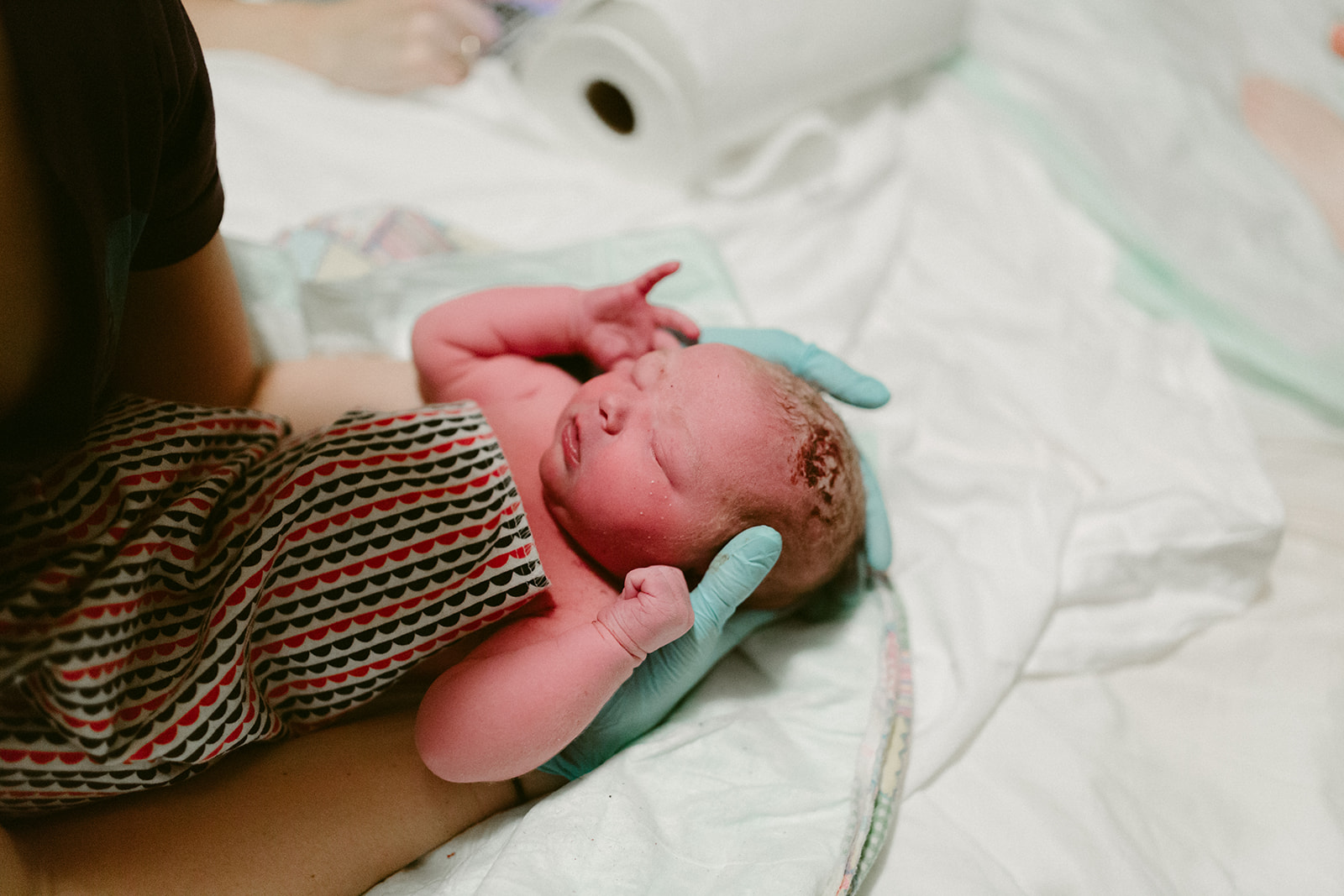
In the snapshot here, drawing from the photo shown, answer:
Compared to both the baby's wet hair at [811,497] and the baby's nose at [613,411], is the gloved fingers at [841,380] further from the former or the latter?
the baby's nose at [613,411]

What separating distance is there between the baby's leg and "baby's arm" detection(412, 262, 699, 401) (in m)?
1.19

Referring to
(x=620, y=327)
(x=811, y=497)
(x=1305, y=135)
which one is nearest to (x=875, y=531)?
(x=811, y=497)

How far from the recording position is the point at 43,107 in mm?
522

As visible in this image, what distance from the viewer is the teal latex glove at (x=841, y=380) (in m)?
1.02

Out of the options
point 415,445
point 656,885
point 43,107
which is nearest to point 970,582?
point 656,885

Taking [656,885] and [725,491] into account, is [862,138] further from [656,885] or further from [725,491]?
[656,885]

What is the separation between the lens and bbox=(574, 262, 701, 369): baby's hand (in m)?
1.05

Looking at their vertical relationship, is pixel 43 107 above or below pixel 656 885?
above

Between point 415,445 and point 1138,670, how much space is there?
93 cm

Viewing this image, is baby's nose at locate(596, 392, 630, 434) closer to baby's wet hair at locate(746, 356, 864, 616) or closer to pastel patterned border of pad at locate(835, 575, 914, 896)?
baby's wet hair at locate(746, 356, 864, 616)

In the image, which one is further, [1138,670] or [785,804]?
[1138,670]

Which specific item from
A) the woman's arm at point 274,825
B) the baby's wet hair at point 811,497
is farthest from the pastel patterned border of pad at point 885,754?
the woman's arm at point 274,825

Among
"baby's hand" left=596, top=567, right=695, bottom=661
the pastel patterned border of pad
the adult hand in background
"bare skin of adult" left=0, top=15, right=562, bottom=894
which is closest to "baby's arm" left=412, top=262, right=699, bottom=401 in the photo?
"bare skin of adult" left=0, top=15, right=562, bottom=894

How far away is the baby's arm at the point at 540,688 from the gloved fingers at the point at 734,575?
0.03 meters
